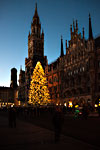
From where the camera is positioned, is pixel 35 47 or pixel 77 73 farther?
pixel 35 47

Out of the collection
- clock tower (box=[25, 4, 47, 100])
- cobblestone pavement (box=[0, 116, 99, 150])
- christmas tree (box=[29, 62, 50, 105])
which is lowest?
cobblestone pavement (box=[0, 116, 99, 150])

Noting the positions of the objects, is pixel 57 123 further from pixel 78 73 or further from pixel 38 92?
pixel 78 73

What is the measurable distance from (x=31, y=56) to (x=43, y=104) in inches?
1720

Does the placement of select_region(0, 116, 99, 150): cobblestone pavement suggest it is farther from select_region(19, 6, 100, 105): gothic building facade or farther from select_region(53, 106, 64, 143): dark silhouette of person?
select_region(19, 6, 100, 105): gothic building facade

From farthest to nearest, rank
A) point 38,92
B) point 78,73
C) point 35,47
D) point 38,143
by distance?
point 35,47, point 78,73, point 38,92, point 38,143

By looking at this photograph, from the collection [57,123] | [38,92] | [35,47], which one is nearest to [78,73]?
[38,92]

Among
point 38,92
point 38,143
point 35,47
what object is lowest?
point 38,143

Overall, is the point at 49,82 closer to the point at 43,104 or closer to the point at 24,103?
the point at 43,104

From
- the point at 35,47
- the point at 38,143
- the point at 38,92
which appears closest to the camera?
the point at 38,143

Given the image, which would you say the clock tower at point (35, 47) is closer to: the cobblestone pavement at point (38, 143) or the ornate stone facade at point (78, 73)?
the ornate stone facade at point (78, 73)

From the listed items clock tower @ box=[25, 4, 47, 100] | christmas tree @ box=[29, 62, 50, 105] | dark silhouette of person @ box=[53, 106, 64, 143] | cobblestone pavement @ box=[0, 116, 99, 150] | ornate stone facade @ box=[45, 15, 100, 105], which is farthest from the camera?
clock tower @ box=[25, 4, 47, 100]

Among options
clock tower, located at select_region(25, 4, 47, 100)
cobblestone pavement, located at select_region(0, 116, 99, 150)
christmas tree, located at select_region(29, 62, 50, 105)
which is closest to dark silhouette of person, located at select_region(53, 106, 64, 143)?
cobblestone pavement, located at select_region(0, 116, 99, 150)

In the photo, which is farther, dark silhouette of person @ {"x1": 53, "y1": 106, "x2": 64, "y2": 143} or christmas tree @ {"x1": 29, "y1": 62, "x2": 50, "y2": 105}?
christmas tree @ {"x1": 29, "y1": 62, "x2": 50, "y2": 105}

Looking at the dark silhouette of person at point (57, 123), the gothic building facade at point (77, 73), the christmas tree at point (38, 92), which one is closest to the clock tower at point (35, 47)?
the gothic building facade at point (77, 73)
